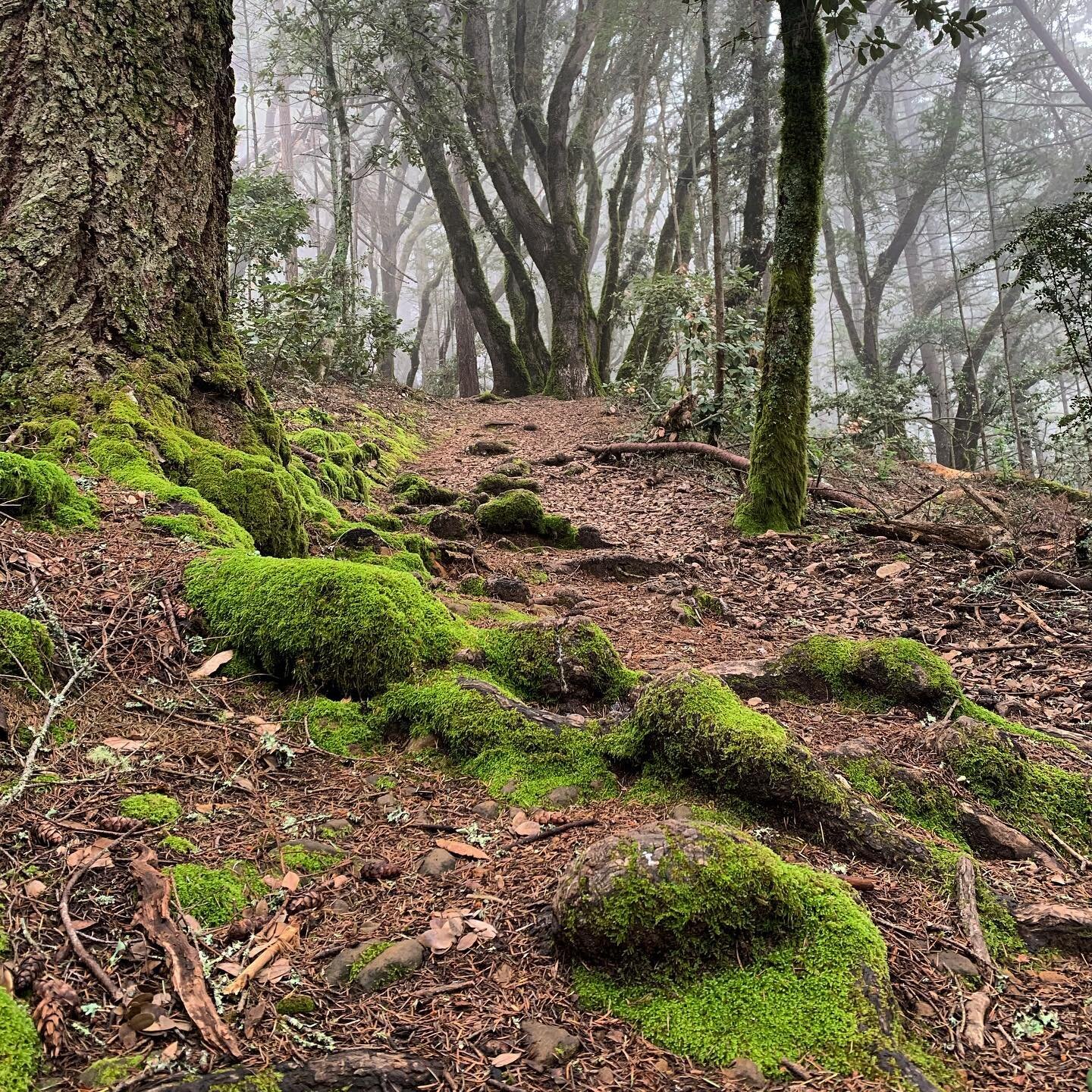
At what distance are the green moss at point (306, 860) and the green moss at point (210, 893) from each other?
0.16 metres

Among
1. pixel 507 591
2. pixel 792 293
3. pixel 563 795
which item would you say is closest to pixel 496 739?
pixel 563 795

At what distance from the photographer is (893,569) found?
547 centimetres

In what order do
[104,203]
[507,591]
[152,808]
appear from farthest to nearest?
1. [507,591]
2. [104,203]
3. [152,808]

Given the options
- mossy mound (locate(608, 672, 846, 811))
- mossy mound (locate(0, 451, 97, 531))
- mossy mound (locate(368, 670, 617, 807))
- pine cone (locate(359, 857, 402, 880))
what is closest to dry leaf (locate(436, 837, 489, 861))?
pine cone (locate(359, 857, 402, 880))

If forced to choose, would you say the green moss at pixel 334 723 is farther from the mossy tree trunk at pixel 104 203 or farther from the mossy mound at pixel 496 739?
the mossy tree trunk at pixel 104 203

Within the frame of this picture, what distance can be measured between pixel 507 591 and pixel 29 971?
3.50m

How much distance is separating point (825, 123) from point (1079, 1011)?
6.75 metres

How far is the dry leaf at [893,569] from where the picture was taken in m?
5.42

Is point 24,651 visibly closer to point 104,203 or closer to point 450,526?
point 104,203

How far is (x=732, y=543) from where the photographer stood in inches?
256

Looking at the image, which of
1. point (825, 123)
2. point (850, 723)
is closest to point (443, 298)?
point (825, 123)

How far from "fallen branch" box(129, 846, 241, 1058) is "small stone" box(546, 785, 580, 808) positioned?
122 cm


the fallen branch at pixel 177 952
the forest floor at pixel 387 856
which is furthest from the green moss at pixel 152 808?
the fallen branch at pixel 177 952

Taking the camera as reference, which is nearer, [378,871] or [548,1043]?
[548,1043]
